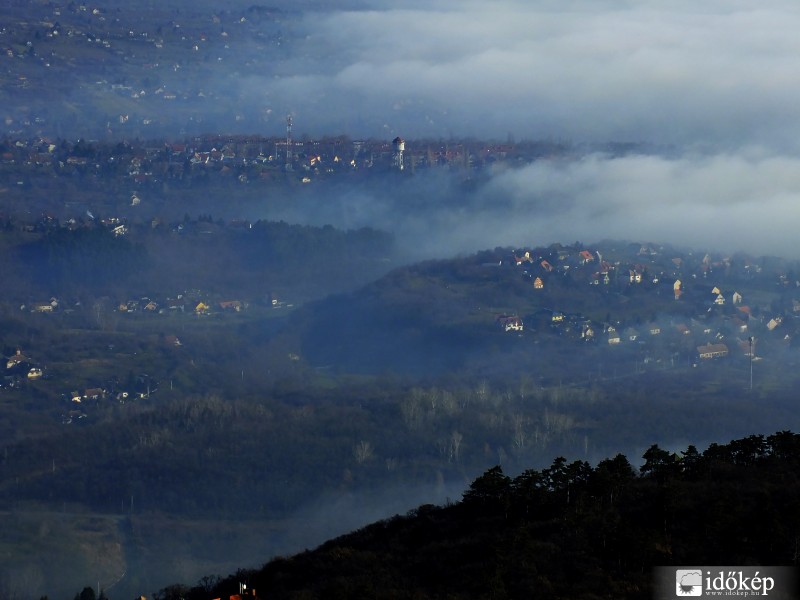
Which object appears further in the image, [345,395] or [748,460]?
[345,395]

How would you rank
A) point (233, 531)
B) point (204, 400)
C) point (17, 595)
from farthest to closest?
1. point (204, 400)
2. point (233, 531)
3. point (17, 595)

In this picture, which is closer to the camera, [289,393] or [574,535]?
[574,535]

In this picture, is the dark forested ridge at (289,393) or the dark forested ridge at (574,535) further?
the dark forested ridge at (289,393)

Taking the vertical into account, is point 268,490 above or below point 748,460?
below

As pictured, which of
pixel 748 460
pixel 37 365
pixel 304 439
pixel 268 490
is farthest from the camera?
pixel 37 365

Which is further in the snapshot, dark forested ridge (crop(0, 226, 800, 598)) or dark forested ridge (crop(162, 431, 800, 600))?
dark forested ridge (crop(0, 226, 800, 598))

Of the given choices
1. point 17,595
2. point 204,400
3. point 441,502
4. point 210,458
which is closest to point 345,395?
point 204,400

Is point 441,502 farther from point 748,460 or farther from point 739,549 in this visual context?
point 739,549
